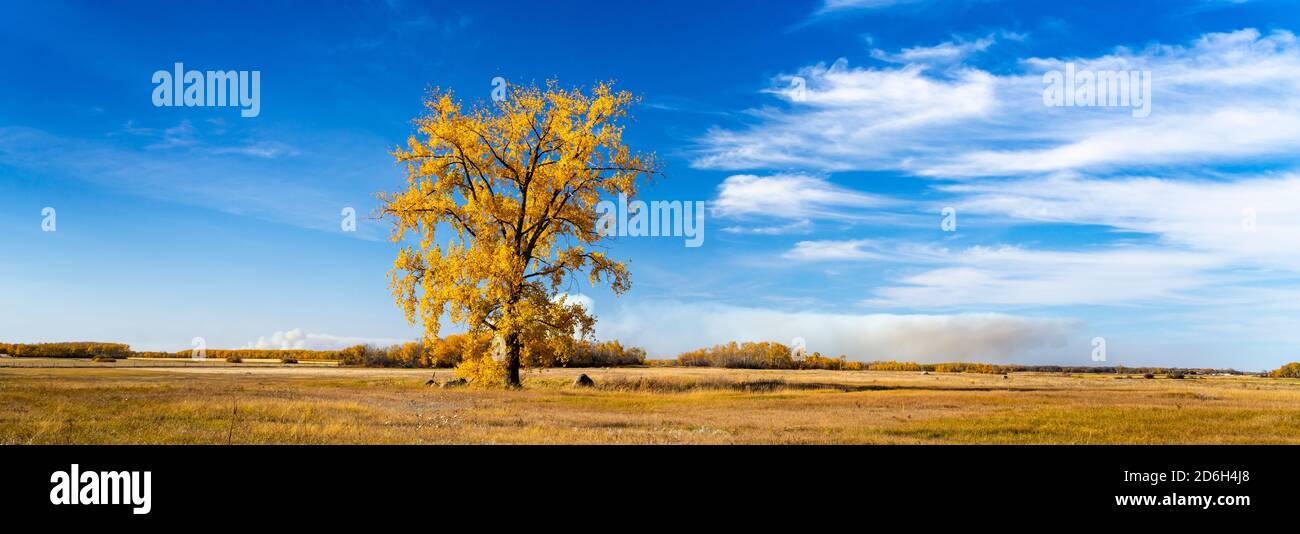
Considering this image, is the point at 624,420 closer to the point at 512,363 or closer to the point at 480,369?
the point at 480,369

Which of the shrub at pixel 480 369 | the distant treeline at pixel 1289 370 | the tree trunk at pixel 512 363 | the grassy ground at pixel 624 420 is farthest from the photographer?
the distant treeline at pixel 1289 370

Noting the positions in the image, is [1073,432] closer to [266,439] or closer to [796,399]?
[796,399]

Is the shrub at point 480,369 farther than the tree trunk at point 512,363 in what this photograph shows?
No

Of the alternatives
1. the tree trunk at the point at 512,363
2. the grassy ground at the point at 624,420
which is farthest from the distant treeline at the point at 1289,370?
the tree trunk at the point at 512,363

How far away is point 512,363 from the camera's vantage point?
4409cm

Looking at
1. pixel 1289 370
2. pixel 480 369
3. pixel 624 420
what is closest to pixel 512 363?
pixel 480 369

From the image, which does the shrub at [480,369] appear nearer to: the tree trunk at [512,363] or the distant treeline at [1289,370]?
the tree trunk at [512,363]

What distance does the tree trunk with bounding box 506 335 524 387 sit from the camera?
142 ft

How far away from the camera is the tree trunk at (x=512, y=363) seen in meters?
43.3

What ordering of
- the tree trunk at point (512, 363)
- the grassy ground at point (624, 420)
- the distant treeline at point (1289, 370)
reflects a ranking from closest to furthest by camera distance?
the grassy ground at point (624, 420)
the tree trunk at point (512, 363)
the distant treeline at point (1289, 370)

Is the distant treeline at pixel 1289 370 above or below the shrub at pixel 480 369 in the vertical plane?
below

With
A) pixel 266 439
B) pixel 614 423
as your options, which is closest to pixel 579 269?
pixel 614 423

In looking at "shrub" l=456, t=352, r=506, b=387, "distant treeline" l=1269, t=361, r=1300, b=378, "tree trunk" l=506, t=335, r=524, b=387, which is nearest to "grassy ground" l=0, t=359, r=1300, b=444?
"shrub" l=456, t=352, r=506, b=387
